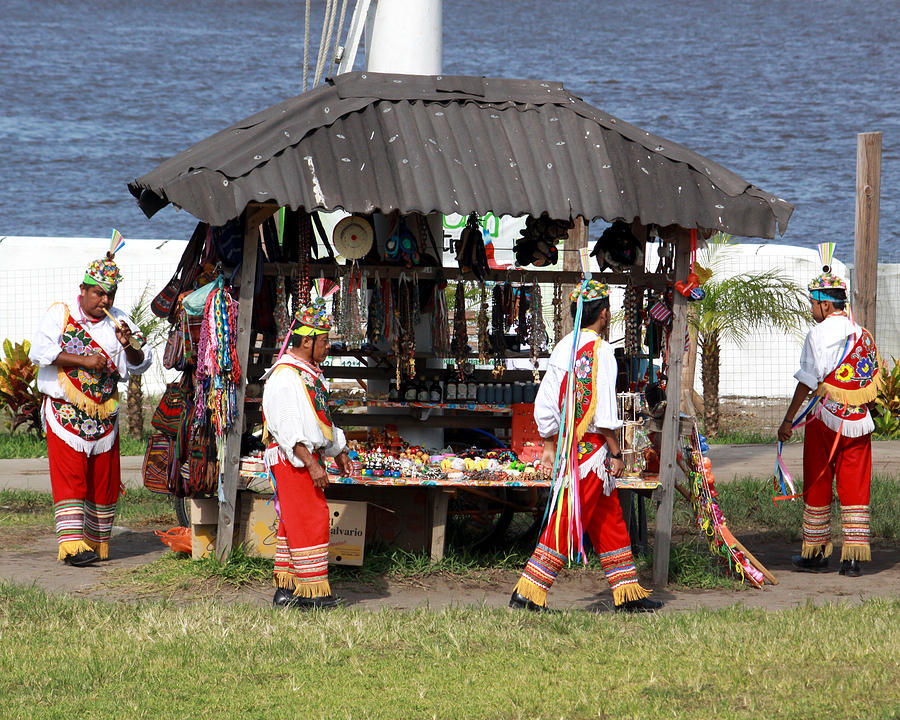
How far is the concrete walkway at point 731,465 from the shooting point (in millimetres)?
12977

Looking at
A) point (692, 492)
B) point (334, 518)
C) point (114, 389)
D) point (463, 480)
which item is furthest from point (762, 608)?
point (114, 389)

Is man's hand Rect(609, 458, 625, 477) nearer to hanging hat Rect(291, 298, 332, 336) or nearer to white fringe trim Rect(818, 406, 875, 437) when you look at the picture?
hanging hat Rect(291, 298, 332, 336)

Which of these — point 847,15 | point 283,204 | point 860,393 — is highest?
point 847,15

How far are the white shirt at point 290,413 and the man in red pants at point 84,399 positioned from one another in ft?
7.02

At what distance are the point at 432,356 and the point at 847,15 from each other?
151 feet

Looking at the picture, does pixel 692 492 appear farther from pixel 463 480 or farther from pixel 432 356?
pixel 432 356

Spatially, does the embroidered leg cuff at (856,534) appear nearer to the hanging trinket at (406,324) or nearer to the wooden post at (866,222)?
the hanging trinket at (406,324)

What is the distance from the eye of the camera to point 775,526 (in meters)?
10.8

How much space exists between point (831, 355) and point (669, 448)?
4.70 ft

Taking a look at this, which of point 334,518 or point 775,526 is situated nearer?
point 334,518

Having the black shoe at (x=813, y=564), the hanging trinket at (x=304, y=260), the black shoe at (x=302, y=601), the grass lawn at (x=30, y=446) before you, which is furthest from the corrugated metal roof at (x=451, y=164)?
the grass lawn at (x=30, y=446)

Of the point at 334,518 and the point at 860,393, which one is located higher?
the point at 860,393

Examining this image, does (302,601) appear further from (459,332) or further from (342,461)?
(459,332)

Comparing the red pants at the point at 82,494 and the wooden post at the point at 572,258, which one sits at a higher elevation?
the wooden post at the point at 572,258
